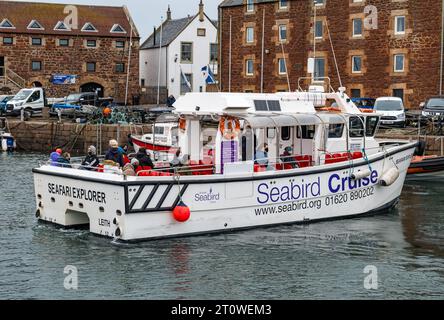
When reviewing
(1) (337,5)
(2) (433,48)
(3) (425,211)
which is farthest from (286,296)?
(1) (337,5)

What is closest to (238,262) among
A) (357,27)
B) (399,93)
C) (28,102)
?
(399,93)

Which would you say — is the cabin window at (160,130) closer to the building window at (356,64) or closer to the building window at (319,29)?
the building window at (356,64)

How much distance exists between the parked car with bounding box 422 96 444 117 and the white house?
30.0m

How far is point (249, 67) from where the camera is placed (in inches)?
2010

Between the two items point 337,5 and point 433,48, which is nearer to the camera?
point 433,48

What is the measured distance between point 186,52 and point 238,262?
51743mm

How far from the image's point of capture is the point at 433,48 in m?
42.3

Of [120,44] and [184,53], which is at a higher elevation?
[120,44]

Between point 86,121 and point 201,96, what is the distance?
24.3m

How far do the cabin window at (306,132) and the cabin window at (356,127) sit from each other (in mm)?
1102

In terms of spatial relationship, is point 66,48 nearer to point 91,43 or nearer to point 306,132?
point 91,43

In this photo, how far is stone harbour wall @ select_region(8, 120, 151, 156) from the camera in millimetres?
41188

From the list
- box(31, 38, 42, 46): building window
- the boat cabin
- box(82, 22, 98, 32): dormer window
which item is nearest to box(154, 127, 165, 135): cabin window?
the boat cabin
